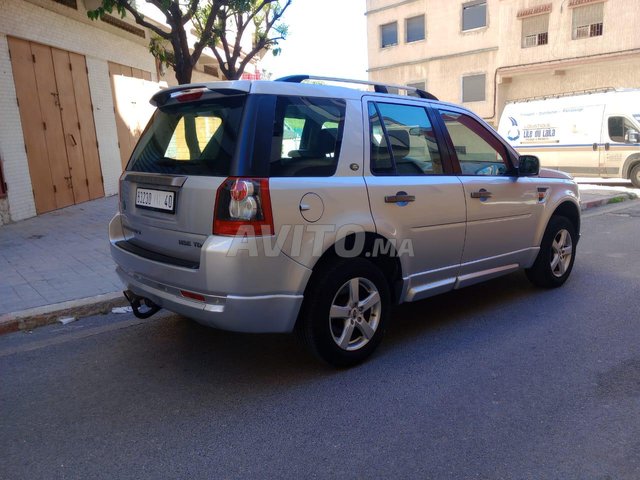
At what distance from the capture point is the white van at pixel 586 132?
13.5 meters

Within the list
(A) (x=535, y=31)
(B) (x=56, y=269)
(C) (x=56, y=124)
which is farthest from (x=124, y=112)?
(A) (x=535, y=31)

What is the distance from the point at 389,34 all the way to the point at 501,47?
6.95m

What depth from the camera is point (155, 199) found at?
10.8 ft

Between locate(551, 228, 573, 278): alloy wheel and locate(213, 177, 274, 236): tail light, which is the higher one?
locate(213, 177, 274, 236): tail light

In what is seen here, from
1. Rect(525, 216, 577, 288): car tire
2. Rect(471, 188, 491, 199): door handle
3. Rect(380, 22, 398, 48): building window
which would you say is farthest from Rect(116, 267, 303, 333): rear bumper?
Rect(380, 22, 398, 48): building window

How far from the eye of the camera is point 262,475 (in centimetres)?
241

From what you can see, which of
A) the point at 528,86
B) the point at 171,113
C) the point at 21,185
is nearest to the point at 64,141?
the point at 21,185

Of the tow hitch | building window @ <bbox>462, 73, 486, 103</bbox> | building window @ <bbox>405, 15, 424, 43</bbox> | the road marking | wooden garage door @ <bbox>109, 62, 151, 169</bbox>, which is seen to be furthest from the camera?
building window @ <bbox>405, 15, 424, 43</bbox>

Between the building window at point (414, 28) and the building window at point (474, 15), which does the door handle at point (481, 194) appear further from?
the building window at point (414, 28)

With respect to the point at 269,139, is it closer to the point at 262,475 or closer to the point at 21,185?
the point at 262,475

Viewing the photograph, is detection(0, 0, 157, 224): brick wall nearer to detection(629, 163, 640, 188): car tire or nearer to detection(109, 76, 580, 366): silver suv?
detection(109, 76, 580, 366): silver suv

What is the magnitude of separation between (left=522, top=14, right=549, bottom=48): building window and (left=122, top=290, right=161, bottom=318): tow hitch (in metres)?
Answer: 23.3

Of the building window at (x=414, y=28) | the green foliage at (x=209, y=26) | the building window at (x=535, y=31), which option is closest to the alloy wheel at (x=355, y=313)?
the green foliage at (x=209, y=26)

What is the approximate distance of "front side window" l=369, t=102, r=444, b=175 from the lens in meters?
3.55
